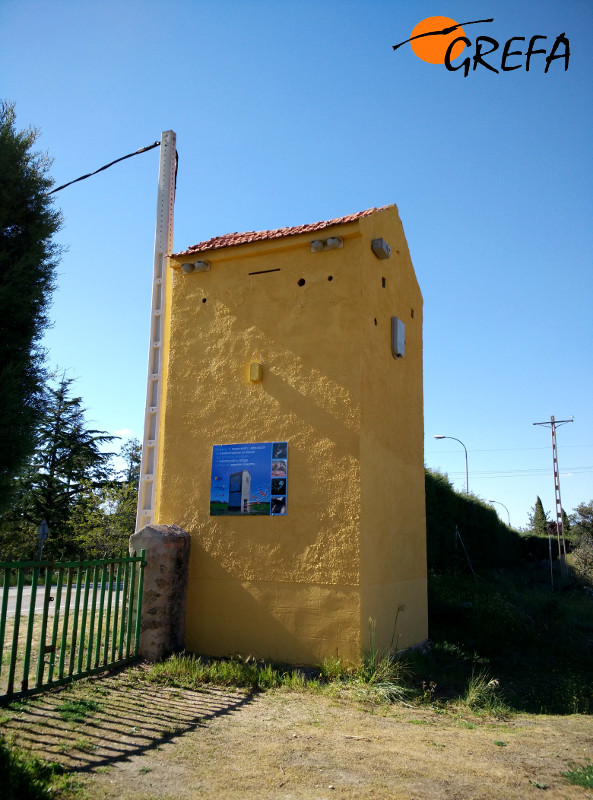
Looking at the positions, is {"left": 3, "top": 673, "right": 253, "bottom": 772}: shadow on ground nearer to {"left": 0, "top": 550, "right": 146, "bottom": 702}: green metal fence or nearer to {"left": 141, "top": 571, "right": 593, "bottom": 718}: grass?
{"left": 0, "top": 550, "right": 146, "bottom": 702}: green metal fence

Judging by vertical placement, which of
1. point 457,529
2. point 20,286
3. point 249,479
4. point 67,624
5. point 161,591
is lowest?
point 67,624

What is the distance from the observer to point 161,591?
8.72m

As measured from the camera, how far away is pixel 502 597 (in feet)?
51.7

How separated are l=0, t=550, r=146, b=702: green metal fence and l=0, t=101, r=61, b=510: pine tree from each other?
1035mm

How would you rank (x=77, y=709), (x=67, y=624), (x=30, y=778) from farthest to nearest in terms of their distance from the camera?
(x=67, y=624) → (x=77, y=709) → (x=30, y=778)

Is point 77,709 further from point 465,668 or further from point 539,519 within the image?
point 539,519

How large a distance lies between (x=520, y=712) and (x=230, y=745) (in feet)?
13.7

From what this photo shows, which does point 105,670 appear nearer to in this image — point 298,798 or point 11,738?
point 11,738

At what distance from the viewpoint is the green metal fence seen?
6.30 m

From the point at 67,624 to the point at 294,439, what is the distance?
3858 mm

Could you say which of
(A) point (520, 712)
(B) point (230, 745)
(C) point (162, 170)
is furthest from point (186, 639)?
(C) point (162, 170)

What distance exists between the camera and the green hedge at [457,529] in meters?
18.8

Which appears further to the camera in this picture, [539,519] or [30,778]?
[539,519]

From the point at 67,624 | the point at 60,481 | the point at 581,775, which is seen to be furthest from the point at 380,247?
the point at 60,481
